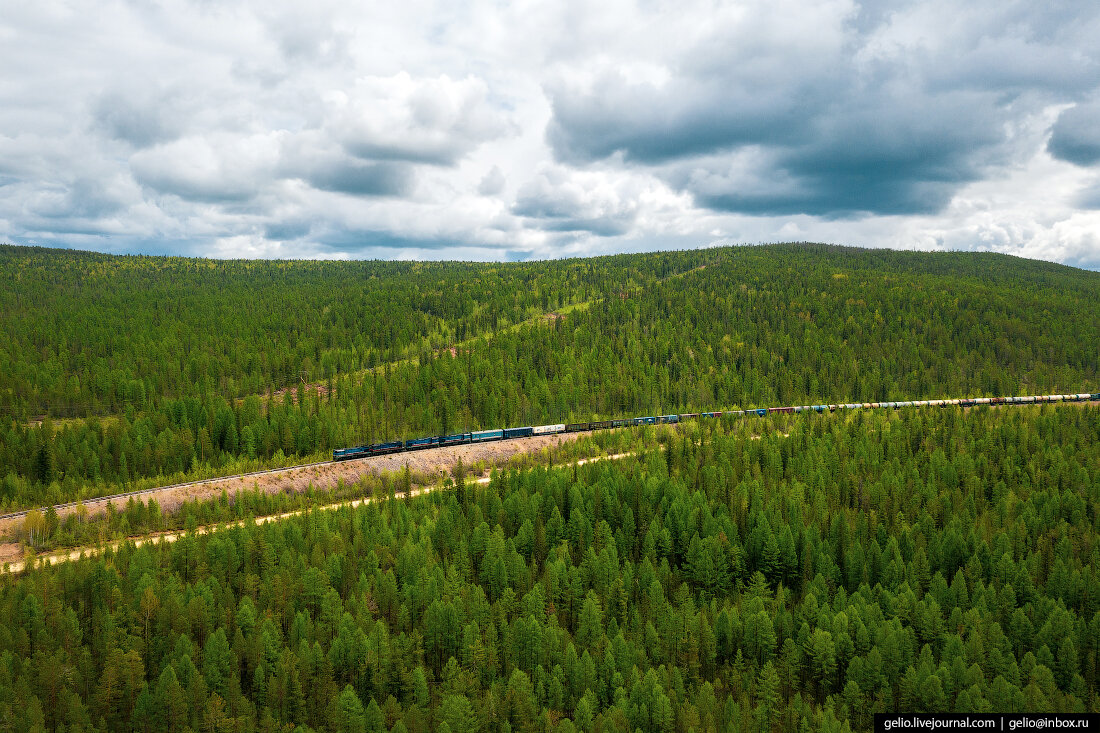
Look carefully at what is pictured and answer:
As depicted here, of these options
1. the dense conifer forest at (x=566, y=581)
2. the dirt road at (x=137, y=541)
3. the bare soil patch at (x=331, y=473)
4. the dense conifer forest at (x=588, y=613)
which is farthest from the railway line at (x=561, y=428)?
the dense conifer forest at (x=588, y=613)

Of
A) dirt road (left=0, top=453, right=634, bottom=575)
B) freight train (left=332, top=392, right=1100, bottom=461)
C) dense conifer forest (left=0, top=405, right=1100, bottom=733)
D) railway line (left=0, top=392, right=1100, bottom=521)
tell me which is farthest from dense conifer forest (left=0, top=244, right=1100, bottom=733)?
freight train (left=332, top=392, right=1100, bottom=461)

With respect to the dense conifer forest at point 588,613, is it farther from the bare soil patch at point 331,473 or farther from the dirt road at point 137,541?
the bare soil patch at point 331,473

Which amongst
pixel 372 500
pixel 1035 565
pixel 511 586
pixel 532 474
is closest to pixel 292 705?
pixel 511 586

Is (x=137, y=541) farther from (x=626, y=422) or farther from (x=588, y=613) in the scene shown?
(x=626, y=422)

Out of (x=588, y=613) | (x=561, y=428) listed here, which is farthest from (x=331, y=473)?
(x=588, y=613)

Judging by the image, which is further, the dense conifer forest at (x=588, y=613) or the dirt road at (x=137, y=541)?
the dirt road at (x=137, y=541)

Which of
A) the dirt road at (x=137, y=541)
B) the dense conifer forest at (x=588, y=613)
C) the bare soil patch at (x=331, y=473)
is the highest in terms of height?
the bare soil patch at (x=331, y=473)

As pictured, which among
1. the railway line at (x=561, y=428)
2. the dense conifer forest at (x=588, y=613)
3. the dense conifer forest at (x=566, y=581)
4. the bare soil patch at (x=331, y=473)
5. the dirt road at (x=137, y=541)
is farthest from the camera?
the railway line at (x=561, y=428)

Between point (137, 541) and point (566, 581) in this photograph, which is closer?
point (566, 581)
